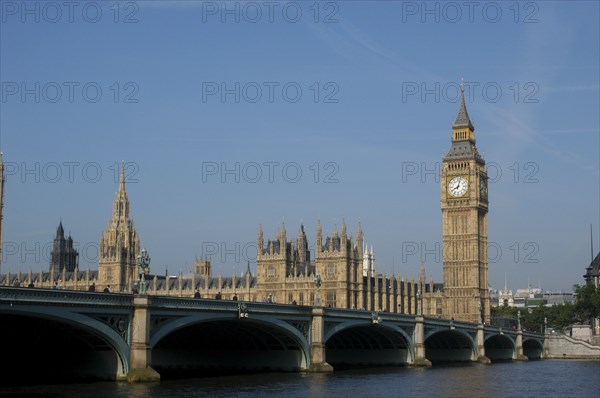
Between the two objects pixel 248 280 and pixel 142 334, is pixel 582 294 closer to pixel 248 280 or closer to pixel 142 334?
pixel 248 280

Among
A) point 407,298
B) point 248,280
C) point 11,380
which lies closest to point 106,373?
point 11,380

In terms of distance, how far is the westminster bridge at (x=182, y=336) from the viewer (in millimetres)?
54812

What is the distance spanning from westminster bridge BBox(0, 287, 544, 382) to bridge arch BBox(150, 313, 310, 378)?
0.08 m

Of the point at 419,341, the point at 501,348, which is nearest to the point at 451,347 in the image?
the point at 501,348

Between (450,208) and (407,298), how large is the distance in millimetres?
16519

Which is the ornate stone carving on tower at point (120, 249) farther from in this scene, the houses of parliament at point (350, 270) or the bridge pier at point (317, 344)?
the bridge pier at point (317, 344)

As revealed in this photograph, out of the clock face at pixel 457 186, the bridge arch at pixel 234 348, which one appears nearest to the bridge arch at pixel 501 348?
the clock face at pixel 457 186

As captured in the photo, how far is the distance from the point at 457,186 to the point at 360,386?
100 meters

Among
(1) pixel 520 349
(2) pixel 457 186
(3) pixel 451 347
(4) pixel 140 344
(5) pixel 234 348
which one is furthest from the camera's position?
(2) pixel 457 186

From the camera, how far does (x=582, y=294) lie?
159750 mm

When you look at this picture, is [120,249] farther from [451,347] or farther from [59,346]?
[59,346]

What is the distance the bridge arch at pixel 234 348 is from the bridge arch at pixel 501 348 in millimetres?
57359

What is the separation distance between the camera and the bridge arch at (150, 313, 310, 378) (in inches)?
2825

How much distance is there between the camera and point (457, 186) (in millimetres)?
164250
